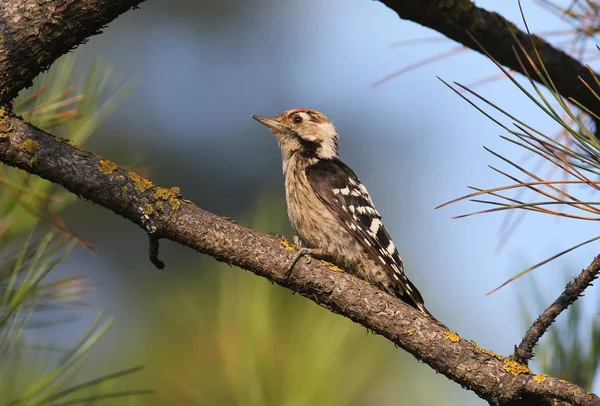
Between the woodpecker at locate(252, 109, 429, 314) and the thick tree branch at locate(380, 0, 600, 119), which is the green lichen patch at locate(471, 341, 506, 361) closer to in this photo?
the woodpecker at locate(252, 109, 429, 314)

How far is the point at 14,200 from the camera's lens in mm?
2859

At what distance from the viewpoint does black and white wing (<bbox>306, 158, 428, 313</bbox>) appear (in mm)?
3672

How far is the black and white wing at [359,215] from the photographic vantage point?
367 centimetres

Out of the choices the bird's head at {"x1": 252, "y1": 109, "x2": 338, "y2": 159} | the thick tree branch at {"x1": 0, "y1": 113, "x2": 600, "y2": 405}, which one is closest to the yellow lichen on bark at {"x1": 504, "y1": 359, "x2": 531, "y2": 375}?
the thick tree branch at {"x1": 0, "y1": 113, "x2": 600, "y2": 405}

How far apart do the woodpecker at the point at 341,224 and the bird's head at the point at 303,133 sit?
0.61 ft

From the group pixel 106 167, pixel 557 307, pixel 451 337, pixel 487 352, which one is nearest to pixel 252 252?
pixel 106 167

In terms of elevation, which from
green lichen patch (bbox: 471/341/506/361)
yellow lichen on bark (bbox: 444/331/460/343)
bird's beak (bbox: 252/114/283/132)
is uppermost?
green lichen patch (bbox: 471/341/506/361)

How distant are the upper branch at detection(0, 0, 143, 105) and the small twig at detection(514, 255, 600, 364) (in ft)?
5.45

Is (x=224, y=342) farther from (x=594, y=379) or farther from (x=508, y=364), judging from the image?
(x=594, y=379)

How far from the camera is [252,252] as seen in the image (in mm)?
2611

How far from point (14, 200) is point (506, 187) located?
1775 millimetres

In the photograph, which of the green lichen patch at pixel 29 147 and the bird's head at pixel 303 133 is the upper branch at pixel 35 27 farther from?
the bird's head at pixel 303 133

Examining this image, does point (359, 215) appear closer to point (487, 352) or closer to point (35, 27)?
point (487, 352)

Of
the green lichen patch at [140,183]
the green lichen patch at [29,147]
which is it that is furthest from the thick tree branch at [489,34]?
the green lichen patch at [29,147]
